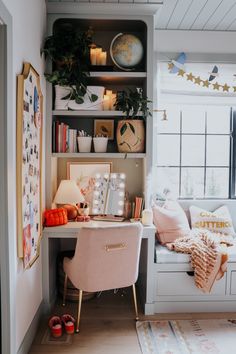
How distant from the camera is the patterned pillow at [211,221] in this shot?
3324 millimetres

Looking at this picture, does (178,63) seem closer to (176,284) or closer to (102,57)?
(102,57)

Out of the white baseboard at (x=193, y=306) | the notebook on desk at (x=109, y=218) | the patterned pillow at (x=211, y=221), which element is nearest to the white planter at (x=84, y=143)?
the notebook on desk at (x=109, y=218)

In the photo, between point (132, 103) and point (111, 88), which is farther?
point (111, 88)

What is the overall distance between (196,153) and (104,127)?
1.13m

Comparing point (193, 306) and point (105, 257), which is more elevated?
point (105, 257)

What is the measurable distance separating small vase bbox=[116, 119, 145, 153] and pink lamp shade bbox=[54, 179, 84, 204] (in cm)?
53

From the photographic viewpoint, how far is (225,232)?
332 cm

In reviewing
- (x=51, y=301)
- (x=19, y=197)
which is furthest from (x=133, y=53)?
(x=51, y=301)

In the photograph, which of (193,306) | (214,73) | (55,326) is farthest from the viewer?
(214,73)

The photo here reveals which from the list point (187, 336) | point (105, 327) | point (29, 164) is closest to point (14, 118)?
point (29, 164)

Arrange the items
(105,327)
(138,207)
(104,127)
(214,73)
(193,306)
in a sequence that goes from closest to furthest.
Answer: (105,327)
(193,306)
(138,207)
(104,127)
(214,73)

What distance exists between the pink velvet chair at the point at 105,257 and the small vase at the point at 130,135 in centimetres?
73

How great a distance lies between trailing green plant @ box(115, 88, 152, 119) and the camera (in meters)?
2.74

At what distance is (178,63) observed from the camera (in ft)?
11.1
